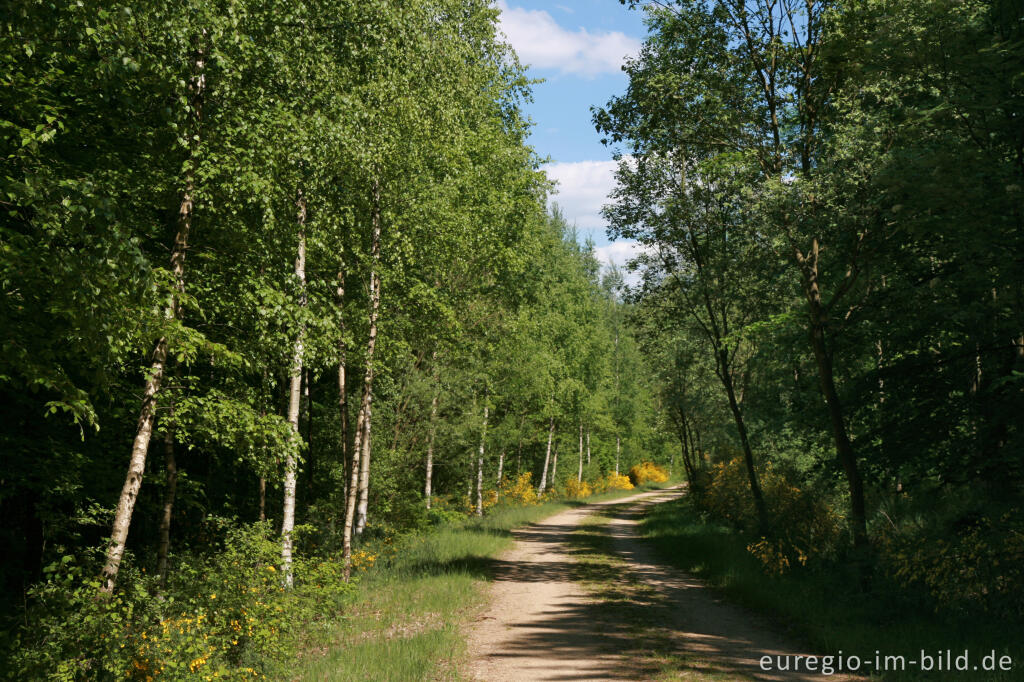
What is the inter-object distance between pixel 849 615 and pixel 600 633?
4146 millimetres

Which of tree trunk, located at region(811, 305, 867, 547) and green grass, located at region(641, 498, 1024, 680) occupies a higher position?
tree trunk, located at region(811, 305, 867, 547)

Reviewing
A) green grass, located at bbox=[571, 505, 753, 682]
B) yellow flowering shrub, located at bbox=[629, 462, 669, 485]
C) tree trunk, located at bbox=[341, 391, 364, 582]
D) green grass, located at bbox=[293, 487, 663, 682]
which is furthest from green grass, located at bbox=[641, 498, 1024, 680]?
yellow flowering shrub, located at bbox=[629, 462, 669, 485]

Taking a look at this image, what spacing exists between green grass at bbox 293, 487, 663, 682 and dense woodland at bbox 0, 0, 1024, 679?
0.61 meters

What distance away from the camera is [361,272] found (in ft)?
52.6

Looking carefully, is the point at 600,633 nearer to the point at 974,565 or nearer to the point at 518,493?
the point at 974,565

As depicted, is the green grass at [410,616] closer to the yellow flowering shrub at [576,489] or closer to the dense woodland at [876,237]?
the dense woodland at [876,237]

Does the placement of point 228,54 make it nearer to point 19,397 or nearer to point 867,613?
point 19,397

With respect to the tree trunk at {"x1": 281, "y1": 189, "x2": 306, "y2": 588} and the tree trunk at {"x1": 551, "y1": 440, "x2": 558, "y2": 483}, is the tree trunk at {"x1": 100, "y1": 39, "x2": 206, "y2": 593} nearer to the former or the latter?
the tree trunk at {"x1": 281, "y1": 189, "x2": 306, "y2": 588}

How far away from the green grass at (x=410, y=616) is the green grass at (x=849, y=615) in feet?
17.9

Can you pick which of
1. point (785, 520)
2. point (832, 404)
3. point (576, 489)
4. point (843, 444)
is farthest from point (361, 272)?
point (576, 489)

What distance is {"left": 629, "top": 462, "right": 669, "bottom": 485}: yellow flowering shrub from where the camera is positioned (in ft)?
246

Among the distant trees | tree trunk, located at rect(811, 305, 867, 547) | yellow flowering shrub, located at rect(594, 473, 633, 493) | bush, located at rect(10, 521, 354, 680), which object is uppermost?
the distant trees

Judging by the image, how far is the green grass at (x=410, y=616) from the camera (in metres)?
9.22

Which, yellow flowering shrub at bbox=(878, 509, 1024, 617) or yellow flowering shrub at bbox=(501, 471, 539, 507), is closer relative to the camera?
yellow flowering shrub at bbox=(878, 509, 1024, 617)
